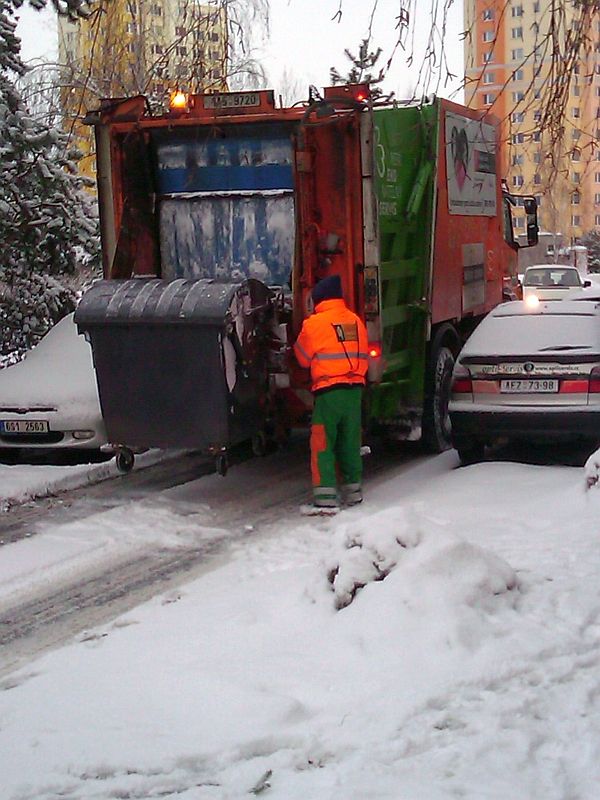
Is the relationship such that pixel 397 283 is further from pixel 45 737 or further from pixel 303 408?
pixel 45 737

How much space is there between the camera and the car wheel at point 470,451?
363 inches

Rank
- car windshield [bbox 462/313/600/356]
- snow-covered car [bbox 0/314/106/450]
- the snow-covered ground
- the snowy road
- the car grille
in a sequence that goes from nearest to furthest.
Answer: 1. the snow-covered ground
2. the snowy road
3. car windshield [bbox 462/313/600/356]
4. snow-covered car [bbox 0/314/106/450]
5. the car grille

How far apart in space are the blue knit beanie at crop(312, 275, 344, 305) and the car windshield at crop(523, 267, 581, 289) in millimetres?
16852

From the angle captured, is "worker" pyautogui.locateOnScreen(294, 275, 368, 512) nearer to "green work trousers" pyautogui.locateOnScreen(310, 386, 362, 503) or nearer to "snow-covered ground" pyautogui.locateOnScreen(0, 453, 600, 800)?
"green work trousers" pyautogui.locateOnScreen(310, 386, 362, 503)

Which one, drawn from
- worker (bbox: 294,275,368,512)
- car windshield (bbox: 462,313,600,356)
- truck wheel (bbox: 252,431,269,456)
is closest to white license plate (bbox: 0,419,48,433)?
truck wheel (bbox: 252,431,269,456)

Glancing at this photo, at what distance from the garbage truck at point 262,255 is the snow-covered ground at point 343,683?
5.31ft

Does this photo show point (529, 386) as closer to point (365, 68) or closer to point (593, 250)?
point (365, 68)

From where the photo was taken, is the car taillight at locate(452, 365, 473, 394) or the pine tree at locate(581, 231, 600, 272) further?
the pine tree at locate(581, 231, 600, 272)

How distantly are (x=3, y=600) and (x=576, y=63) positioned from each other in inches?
167

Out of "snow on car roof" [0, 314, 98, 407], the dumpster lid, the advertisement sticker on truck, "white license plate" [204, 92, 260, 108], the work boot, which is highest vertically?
"white license plate" [204, 92, 260, 108]

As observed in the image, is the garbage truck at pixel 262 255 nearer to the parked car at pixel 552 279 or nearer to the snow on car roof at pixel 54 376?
the snow on car roof at pixel 54 376

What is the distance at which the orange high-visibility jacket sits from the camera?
7746 mm

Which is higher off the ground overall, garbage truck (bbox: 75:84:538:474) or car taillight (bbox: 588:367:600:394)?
garbage truck (bbox: 75:84:538:474)

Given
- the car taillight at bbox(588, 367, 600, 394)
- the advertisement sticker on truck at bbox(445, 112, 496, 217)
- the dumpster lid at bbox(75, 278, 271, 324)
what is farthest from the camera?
the advertisement sticker on truck at bbox(445, 112, 496, 217)
